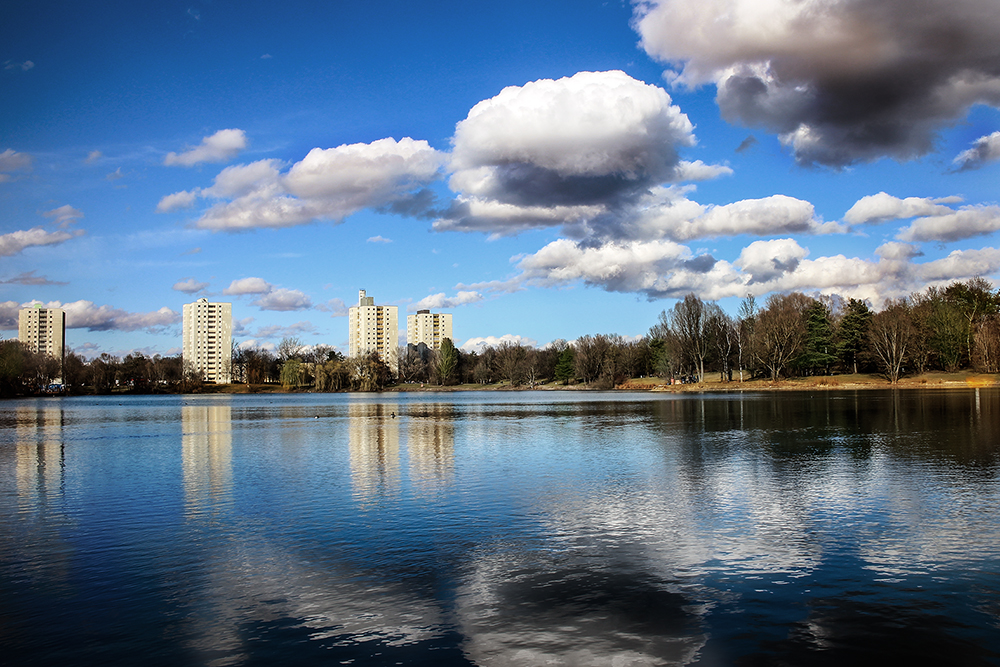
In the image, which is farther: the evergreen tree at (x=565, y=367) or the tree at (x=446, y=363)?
the tree at (x=446, y=363)

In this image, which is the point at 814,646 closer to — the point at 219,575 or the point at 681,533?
the point at 681,533

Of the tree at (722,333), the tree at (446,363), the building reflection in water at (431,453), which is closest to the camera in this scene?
the building reflection in water at (431,453)

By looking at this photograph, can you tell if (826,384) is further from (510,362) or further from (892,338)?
(510,362)

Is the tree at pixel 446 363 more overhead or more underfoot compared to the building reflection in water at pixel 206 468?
more overhead

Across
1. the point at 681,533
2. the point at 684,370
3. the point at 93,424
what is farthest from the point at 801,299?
the point at 681,533

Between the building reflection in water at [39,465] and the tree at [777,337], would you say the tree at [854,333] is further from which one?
the building reflection in water at [39,465]

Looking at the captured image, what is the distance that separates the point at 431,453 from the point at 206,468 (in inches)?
352

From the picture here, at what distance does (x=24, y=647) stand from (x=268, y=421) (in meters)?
47.8

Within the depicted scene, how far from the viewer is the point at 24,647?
30.2 ft

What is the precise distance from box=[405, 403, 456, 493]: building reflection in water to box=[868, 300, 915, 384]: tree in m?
83.8

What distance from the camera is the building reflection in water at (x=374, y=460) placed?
21031mm

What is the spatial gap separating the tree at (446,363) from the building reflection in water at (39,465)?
147 m

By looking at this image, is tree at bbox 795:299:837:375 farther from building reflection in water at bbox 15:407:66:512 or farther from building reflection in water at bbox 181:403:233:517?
building reflection in water at bbox 15:407:66:512

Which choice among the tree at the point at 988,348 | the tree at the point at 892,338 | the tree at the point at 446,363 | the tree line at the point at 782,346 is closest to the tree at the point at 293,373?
the tree line at the point at 782,346
